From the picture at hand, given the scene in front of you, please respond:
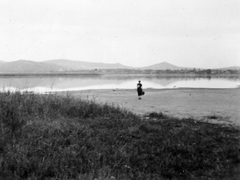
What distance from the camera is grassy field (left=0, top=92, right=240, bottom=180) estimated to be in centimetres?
530

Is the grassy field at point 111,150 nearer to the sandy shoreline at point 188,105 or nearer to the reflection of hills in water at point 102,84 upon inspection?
the sandy shoreline at point 188,105

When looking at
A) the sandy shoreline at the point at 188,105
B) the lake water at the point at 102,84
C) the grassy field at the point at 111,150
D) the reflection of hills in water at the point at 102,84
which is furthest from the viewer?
the reflection of hills in water at the point at 102,84

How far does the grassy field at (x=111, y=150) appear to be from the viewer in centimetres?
530

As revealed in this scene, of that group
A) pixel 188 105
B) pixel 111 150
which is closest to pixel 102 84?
pixel 188 105

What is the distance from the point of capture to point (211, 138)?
7.68 metres

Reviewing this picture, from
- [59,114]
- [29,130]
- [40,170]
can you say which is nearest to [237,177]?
[40,170]

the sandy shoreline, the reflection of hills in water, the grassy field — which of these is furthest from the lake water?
the grassy field

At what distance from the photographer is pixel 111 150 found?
662 centimetres

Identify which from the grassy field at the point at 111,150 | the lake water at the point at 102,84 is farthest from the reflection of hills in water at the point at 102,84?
the grassy field at the point at 111,150

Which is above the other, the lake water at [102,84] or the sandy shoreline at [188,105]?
the lake water at [102,84]

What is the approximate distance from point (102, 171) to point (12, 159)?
2.17 metres

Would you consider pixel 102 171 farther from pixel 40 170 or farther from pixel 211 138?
pixel 211 138

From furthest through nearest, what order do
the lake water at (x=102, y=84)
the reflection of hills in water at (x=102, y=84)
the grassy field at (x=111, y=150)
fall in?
the reflection of hills in water at (x=102, y=84) < the lake water at (x=102, y=84) < the grassy field at (x=111, y=150)

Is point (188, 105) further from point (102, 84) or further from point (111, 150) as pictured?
point (102, 84)
